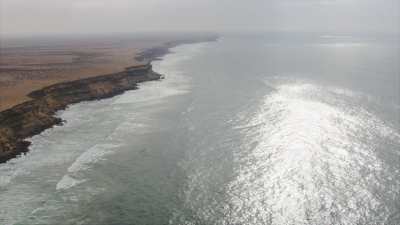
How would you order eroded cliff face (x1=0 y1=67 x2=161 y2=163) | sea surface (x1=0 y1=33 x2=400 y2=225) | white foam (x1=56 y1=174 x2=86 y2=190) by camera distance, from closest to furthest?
sea surface (x1=0 y1=33 x2=400 y2=225)
white foam (x1=56 y1=174 x2=86 y2=190)
eroded cliff face (x1=0 y1=67 x2=161 y2=163)

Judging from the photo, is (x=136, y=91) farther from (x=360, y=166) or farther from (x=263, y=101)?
(x=360, y=166)

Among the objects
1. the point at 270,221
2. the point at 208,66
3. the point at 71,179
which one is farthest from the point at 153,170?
the point at 208,66

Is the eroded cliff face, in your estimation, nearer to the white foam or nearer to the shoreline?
the shoreline

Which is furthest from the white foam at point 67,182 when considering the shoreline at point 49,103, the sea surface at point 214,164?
the shoreline at point 49,103

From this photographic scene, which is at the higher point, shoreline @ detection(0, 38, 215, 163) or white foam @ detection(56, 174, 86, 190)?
shoreline @ detection(0, 38, 215, 163)

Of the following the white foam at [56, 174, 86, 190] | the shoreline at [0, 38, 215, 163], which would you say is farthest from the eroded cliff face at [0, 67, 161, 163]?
the white foam at [56, 174, 86, 190]

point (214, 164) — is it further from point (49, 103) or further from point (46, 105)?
point (49, 103)

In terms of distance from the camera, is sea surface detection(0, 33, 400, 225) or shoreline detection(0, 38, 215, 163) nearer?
sea surface detection(0, 33, 400, 225)

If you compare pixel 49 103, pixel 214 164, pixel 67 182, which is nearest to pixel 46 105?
pixel 49 103
